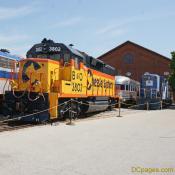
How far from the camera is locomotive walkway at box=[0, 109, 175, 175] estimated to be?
643 cm

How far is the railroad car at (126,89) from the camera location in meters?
29.5

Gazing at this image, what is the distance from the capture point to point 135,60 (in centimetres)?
5497

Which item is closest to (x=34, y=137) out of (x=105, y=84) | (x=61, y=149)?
(x=61, y=149)

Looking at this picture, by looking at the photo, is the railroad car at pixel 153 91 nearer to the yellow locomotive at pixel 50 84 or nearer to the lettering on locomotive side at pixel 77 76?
the yellow locomotive at pixel 50 84

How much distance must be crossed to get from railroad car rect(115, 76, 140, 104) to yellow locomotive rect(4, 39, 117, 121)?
12.3 meters

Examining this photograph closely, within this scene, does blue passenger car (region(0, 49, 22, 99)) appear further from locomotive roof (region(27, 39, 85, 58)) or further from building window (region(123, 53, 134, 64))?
building window (region(123, 53, 134, 64))

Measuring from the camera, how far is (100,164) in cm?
681

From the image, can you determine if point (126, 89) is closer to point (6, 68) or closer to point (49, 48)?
point (6, 68)

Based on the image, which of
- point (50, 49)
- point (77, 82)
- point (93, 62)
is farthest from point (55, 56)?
point (93, 62)

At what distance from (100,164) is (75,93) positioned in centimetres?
878

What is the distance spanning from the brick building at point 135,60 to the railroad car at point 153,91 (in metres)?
18.0

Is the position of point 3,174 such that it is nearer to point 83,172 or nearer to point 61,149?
point 83,172

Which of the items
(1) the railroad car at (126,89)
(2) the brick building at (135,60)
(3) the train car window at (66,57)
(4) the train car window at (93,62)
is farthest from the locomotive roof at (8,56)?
(2) the brick building at (135,60)

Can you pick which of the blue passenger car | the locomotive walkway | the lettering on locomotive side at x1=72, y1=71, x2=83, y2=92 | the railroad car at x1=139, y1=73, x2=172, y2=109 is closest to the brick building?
the railroad car at x1=139, y1=73, x2=172, y2=109
